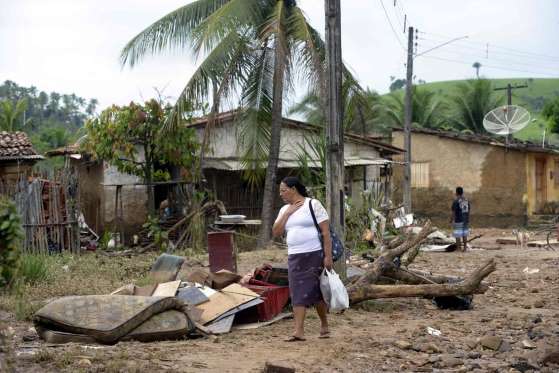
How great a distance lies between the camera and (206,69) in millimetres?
17062

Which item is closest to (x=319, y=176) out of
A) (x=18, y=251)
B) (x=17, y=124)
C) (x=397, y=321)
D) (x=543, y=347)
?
(x=397, y=321)

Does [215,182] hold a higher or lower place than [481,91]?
lower

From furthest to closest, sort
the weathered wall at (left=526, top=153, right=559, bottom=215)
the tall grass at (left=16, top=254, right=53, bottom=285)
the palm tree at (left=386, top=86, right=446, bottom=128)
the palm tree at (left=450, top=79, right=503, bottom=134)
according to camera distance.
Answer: the palm tree at (left=386, top=86, right=446, bottom=128) → the palm tree at (left=450, top=79, right=503, bottom=134) → the weathered wall at (left=526, top=153, right=559, bottom=215) → the tall grass at (left=16, top=254, right=53, bottom=285)

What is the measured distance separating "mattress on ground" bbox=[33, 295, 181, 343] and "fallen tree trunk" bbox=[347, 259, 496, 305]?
290 centimetres

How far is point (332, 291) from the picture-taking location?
7531 millimetres

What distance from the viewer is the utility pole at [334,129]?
1028 centimetres

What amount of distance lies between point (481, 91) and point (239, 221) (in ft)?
96.4

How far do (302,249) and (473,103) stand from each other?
36.8 m

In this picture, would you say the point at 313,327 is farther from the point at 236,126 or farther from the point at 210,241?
the point at 236,126

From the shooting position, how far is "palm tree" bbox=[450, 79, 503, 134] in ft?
138

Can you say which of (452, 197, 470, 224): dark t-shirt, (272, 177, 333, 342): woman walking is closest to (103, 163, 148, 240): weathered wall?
(452, 197, 470, 224): dark t-shirt

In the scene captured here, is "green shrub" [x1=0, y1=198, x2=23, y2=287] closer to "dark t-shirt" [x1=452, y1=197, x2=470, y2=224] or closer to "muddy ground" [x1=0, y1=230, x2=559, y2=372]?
"muddy ground" [x1=0, y1=230, x2=559, y2=372]

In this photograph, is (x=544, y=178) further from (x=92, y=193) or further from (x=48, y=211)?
(x=48, y=211)

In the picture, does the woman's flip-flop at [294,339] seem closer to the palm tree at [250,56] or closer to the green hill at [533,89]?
the palm tree at [250,56]
